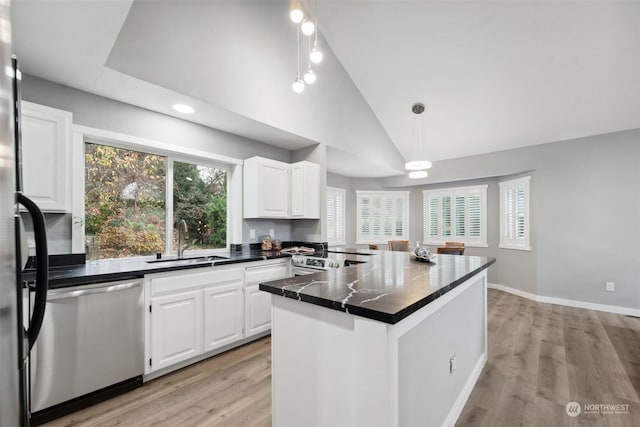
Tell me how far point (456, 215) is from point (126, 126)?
5.99m

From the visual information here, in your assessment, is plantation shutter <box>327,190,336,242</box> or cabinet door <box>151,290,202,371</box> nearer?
cabinet door <box>151,290,202,371</box>

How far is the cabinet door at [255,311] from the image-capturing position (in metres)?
2.90

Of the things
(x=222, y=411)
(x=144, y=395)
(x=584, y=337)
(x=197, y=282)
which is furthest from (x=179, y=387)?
(x=584, y=337)

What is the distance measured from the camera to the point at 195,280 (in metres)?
2.48

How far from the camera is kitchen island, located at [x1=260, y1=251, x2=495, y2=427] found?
1052 mm

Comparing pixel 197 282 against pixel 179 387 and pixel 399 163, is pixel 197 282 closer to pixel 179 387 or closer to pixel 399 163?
pixel 179 387

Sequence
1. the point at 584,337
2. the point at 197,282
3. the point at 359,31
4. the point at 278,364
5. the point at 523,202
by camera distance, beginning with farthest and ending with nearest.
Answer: the point at 523,202 → the point at 359,31 → the point at 584,337 → the point at 197,282 → the point at 278,364

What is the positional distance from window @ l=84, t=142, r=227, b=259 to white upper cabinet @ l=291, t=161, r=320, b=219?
2.93 ft

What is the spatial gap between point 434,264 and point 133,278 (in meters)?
2.34

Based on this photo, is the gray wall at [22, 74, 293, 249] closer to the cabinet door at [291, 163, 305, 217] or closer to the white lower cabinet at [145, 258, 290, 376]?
the cabinet door at [291, 163, 305, 217]

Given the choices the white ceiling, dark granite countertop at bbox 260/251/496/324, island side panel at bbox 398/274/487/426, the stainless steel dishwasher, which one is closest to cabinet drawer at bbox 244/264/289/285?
the stainless steel dishwasher

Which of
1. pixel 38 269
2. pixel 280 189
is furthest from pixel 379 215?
pixel 38 269

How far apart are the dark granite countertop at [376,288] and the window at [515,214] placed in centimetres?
390

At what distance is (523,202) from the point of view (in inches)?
199
